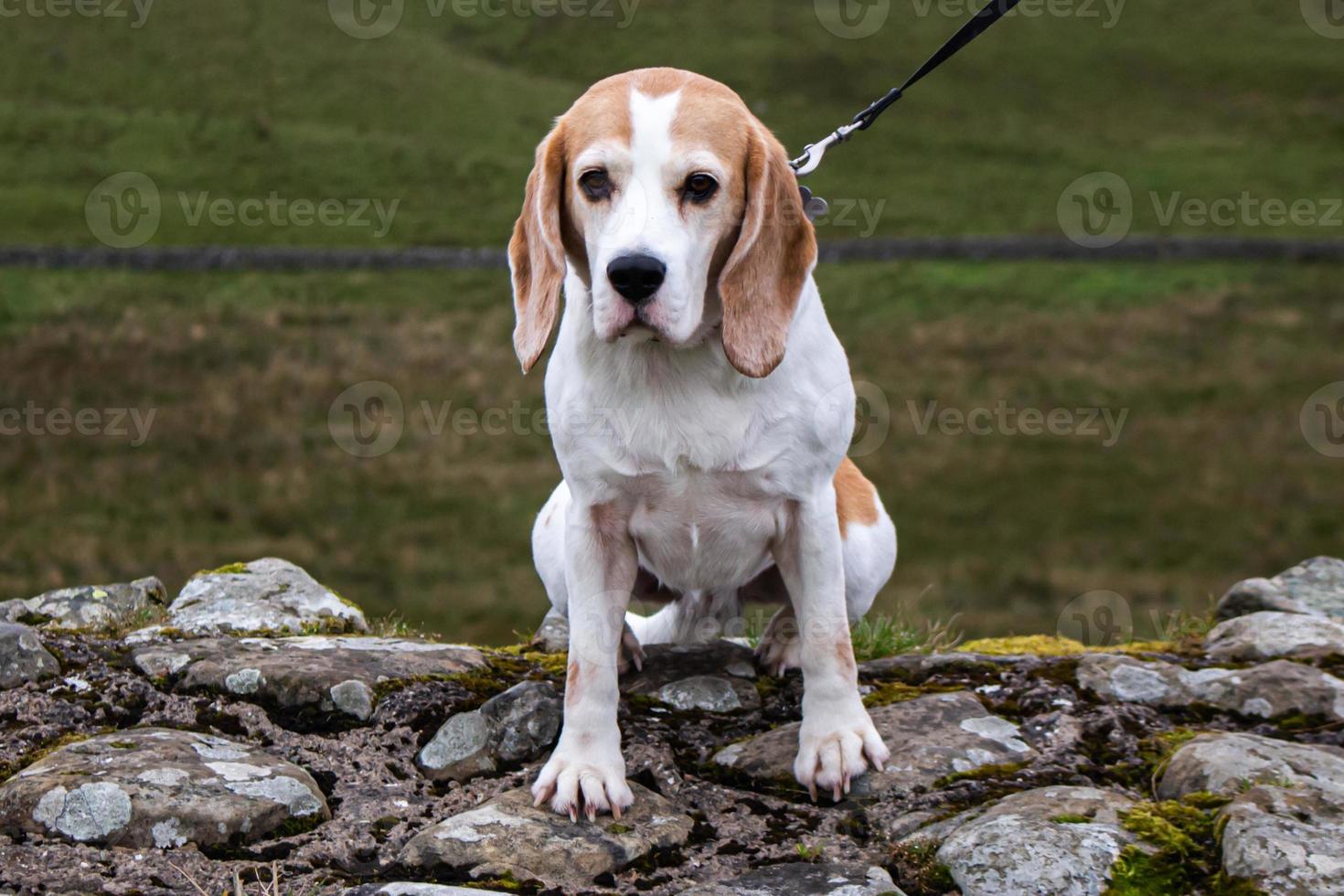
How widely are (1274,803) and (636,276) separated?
2.55 m

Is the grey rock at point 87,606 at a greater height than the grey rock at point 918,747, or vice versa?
the grey rock at point 87,606

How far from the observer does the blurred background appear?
1900 cm

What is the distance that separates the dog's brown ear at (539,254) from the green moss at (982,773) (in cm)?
208

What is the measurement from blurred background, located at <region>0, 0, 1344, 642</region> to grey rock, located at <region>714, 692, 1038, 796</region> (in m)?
1.78

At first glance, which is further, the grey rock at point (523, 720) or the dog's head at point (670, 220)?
the grey rock at point (523, 720)

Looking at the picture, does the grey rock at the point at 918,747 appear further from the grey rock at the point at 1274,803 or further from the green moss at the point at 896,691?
the grey rock at the point at 1274,803

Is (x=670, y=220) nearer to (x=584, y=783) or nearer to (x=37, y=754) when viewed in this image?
(x=584, y=783)

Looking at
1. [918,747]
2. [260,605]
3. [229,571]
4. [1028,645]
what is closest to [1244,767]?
[918,747]

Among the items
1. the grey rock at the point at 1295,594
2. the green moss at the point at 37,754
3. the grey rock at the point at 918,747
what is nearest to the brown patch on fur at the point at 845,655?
the grey rock at the point at 918,747

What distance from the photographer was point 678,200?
4.07 m

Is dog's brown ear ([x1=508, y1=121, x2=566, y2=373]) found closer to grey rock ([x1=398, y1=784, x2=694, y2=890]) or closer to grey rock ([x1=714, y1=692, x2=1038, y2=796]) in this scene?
grey rock ([x1=398, y1=784, x2=694, y2=890])

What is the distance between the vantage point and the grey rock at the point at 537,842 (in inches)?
153

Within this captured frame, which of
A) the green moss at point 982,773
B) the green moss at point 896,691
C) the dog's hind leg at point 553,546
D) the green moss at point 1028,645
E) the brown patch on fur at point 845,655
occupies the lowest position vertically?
the green moss at point 1028,645

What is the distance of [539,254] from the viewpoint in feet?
14.9
